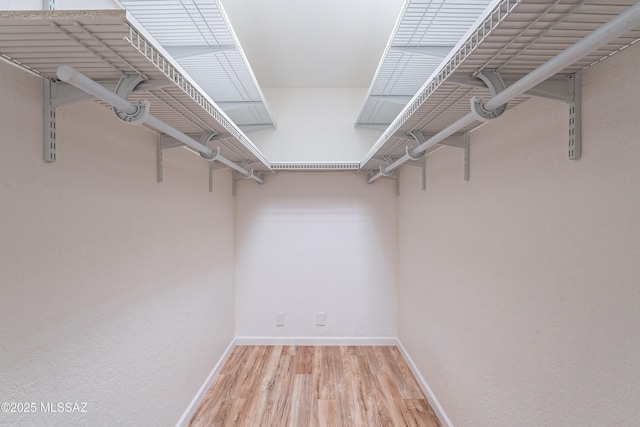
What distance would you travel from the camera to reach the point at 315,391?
7.54 feet

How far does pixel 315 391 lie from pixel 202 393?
32.4 inches

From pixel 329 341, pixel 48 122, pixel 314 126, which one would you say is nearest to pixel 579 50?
pixel 48 122

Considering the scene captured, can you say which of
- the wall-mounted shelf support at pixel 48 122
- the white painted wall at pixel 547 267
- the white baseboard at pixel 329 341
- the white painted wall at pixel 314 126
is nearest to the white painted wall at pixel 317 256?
the white baseboard at pixel 329 341

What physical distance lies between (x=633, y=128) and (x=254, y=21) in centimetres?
208

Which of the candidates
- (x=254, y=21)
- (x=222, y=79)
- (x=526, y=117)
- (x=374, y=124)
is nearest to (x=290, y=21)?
(x=254, y=21)

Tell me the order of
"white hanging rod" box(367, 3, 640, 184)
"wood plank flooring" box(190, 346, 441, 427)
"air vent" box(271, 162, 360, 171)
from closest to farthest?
1. "white hanging rod" box(367, 3, 640, 184)
2. "wood plank flooring" box(190, 346, 441, 427)
3. "air vent" box(271, 162, 360, 171)

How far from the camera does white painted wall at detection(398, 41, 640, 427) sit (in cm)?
80

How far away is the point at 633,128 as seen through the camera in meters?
0.78

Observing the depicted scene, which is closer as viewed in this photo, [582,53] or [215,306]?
[582,53]

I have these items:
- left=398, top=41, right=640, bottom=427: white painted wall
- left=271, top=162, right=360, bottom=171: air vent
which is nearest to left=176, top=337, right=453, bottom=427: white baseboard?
left=398, top=41, right=640, bottom=427: white painted wall

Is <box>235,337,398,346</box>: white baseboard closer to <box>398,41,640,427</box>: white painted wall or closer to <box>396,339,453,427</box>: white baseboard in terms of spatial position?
<box>396,339,453,427</box>: white baseboard

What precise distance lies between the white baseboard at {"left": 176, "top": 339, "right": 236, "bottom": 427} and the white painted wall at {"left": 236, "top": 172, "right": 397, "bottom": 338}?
0.43 metres

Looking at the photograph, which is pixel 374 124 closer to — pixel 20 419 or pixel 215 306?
pixel 215 306

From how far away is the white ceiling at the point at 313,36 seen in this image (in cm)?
191
